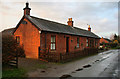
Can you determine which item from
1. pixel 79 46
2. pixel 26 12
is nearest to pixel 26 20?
pixel 26 12

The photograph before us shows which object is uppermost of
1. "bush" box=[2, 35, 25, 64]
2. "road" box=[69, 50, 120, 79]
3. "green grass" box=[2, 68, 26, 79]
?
"bush" box=[2, 35, 25, 64]

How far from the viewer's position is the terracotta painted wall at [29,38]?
38.1 feet

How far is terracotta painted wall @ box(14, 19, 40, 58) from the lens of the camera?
458 inches

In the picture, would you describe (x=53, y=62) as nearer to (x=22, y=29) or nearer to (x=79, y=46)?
(x=22, y=29)

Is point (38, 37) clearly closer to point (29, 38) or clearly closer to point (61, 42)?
point (29, 38)

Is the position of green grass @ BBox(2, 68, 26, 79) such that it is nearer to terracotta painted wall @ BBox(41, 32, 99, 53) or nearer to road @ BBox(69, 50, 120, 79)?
road @ BBox(69, 50, 120, 79)

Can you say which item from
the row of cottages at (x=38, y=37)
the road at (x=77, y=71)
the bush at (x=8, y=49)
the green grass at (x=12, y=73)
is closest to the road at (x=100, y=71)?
the road at (x=77, y=71)

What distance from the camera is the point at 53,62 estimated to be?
10.2m

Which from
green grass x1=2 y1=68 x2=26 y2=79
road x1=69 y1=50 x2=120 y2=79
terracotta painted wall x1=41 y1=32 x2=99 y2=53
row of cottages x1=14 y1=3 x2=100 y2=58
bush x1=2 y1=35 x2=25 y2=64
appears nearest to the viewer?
green grass x1=2 y1=68 x2=26 y2=79

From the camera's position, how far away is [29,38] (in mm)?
12461

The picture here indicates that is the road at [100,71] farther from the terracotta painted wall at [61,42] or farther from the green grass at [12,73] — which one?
the terracotta painted wall at [61,42]

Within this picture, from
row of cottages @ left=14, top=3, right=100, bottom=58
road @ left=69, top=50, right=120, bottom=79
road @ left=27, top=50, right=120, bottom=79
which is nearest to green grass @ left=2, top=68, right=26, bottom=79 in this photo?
road @ left=27, top=50, right=120, bottom=79

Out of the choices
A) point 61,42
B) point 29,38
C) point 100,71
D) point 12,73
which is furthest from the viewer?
point 61,42

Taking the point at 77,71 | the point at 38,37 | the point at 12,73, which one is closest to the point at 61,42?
the point at 38,37
